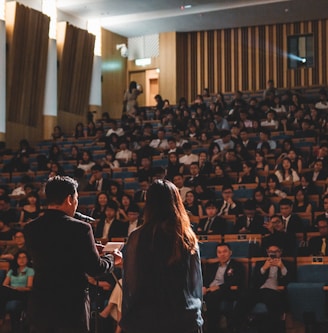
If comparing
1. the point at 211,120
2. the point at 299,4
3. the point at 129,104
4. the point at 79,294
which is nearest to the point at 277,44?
the point at 299,4

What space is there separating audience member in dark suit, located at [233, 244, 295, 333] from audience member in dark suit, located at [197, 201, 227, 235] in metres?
1.34

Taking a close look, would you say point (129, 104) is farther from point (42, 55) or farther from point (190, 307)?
point (190, 307)

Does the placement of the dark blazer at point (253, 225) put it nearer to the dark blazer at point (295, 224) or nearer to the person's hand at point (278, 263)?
the dark blazer at point (295, 224)

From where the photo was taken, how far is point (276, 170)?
10.5 meters

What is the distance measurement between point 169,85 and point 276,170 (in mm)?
10299

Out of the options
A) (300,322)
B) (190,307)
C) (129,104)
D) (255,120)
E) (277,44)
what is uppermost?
(277,44)

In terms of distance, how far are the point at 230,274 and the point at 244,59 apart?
1313cm

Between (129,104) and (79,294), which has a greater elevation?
(129,104)

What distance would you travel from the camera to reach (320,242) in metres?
7.97

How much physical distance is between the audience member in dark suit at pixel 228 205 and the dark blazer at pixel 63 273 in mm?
6167

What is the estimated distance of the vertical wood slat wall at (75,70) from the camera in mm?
17812

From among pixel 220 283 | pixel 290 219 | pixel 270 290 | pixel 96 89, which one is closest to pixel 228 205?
pixel 290 219

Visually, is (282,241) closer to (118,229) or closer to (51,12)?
(118,229)

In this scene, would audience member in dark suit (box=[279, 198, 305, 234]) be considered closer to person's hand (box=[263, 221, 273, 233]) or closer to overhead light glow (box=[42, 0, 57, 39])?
person's hand (box=[263, 221, 273, 233])
